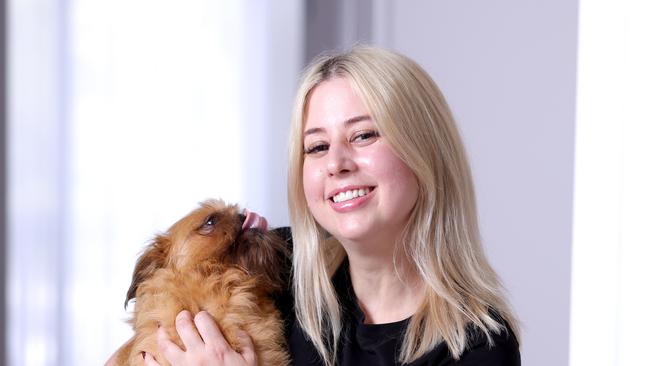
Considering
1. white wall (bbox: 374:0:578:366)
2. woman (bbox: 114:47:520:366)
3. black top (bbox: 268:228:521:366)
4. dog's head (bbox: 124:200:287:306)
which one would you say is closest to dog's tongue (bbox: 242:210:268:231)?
dog's head (bbox: 124:200:287:306)

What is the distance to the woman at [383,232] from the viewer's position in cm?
179

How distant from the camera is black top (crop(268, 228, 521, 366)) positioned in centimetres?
176

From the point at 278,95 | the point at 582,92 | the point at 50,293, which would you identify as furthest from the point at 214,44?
the point at 582,92

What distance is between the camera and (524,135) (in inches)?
139

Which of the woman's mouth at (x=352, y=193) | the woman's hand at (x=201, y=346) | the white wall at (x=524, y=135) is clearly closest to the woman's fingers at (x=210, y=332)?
the woman's hand at (x=201, y=346)

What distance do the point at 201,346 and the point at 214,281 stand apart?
0.75 ft

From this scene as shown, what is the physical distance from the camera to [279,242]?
2.16 meters

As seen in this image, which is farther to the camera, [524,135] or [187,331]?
[524,135]

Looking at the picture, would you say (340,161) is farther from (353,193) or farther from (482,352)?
(482,352)

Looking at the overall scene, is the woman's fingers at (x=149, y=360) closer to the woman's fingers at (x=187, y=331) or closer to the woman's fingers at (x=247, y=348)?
the woman's fingers at (x=187, y=331)

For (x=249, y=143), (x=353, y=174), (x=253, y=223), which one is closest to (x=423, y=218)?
(x=353, y=174)

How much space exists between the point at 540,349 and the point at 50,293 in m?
2.26

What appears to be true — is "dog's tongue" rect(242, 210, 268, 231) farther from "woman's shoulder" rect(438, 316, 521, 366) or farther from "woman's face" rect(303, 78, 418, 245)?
"woman's shoulder" rect(438, 316, 521, 366)

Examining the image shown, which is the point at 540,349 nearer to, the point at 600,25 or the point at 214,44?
the point at 600,25
